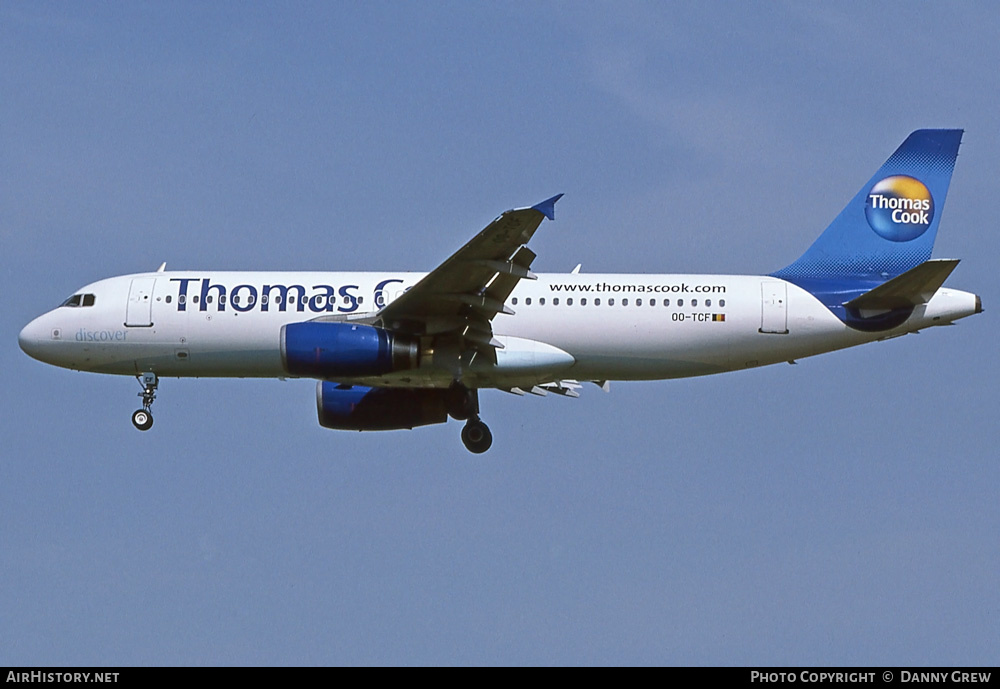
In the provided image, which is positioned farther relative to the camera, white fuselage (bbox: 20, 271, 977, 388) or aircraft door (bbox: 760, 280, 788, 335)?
aircraft door (bbox: 760, 280, 788, 335)

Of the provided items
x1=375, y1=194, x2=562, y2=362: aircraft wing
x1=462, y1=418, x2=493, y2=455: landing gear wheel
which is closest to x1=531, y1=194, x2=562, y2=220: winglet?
x1=375, y1=194, x2=562, y2=362: aircraft wing

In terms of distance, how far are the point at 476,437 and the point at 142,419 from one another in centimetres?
859

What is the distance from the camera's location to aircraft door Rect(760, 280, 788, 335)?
127ft

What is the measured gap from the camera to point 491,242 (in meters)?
35.6

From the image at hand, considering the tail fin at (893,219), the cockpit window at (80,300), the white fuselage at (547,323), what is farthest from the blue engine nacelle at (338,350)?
the tail fin at (893,219)

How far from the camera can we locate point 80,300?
135 feet

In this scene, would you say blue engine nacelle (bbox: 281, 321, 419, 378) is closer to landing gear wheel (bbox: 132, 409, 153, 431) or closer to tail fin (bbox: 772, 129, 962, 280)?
landing gear wheel (bbox: 132, 409, 153, 431)

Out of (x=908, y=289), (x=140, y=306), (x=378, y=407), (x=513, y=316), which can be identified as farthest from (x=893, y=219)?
(x=140, y=306)

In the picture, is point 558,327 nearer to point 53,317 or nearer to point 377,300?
point 377,300

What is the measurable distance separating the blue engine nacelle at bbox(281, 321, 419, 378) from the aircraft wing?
2.76ft

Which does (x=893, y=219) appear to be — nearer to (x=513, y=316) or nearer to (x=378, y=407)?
(x=513, y=316)

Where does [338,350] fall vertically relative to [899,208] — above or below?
below
